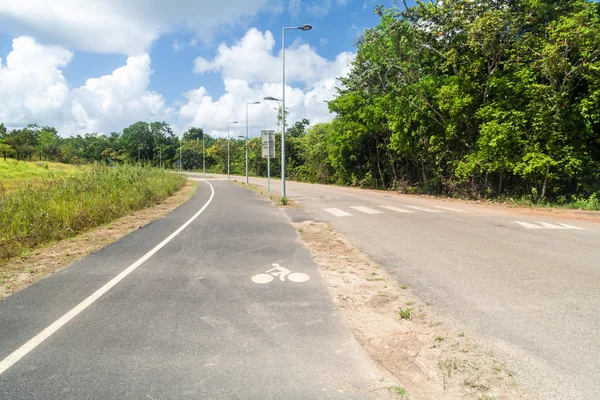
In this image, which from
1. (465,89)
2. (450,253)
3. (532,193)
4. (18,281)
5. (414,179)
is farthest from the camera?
(414,179)

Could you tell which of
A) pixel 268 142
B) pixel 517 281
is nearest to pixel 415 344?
pixel 517 281

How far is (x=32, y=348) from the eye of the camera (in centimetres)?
340

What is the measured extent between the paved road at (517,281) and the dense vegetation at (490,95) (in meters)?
5.75

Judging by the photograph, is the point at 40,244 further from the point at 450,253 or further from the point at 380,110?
the point at 380,110

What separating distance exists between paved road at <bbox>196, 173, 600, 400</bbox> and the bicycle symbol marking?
1.58 metres

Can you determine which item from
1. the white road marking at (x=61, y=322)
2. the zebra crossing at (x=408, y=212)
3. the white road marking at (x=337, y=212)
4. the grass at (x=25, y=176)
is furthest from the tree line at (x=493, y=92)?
the grass at (x=25, y=176)

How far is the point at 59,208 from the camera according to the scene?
387 inches

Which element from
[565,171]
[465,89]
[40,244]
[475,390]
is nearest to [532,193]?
[565,171]

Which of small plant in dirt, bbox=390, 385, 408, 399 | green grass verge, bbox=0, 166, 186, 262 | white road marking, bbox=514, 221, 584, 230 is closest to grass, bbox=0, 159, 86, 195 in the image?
green grass verge, bbox=0, 166, 186, 262

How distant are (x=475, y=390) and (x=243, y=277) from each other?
12.1ft

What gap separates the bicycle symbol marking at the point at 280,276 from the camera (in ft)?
18.1

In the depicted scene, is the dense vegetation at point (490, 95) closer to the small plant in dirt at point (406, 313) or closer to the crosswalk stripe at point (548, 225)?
the crosswalk stripe at point (548, 225)

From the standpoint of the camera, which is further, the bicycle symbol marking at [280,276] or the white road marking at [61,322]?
the bicycle symbol marking at [280,276]

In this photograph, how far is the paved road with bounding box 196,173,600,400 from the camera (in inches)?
125
